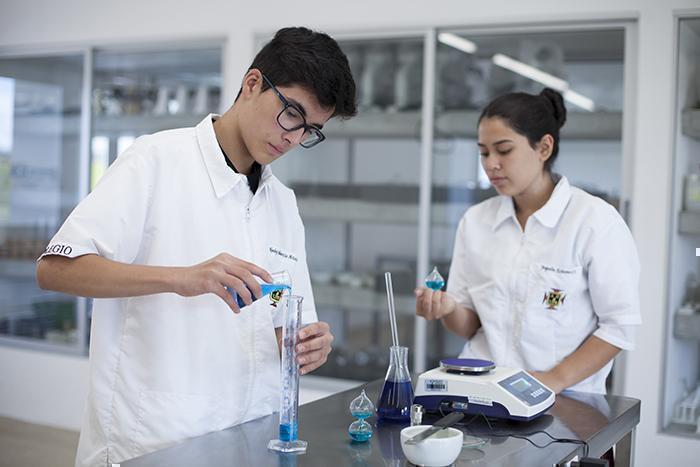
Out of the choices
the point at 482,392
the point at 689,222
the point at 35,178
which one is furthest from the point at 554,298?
the point at 35,178

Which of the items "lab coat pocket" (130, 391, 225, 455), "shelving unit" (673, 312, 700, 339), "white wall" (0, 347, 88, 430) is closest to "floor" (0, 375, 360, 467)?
"white wall" (0, 347, 88, 430)

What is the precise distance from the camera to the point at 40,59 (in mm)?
5305

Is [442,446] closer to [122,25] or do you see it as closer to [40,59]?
[122,25]

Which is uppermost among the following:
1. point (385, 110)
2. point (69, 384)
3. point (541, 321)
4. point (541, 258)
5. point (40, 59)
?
point (40, 59)

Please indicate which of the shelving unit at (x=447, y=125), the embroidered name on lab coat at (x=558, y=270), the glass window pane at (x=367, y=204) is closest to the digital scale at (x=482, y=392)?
the embroidered name on lab coat at (x=558, y=270)

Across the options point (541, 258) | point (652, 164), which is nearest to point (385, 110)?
point (652, 164)

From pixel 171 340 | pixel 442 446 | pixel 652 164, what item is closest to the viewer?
pixel 442 446

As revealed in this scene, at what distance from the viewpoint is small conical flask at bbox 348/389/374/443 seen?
173 cm

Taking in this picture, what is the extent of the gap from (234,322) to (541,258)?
1015mm

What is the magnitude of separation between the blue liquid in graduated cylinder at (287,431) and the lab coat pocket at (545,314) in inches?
40.0

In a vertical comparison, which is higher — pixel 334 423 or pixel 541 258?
pixel 541 258

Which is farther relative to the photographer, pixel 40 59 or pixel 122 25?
pixel 40 59

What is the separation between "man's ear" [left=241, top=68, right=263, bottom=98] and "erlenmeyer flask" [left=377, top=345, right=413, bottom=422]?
65 cm

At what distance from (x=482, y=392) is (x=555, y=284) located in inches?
24.8
